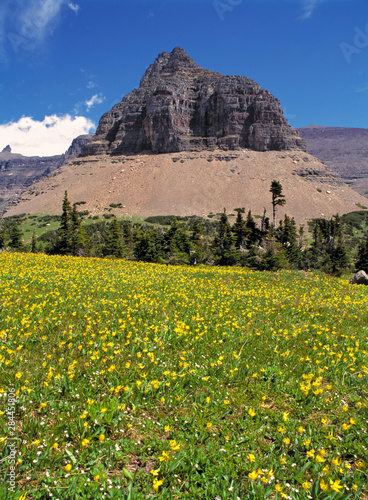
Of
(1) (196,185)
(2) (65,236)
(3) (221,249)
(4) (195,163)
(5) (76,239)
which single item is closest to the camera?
(3) (221,249)

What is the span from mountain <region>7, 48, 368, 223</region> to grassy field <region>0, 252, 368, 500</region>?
103m

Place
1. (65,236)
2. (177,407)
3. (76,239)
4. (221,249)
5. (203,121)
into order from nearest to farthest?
(177,407) < (221,249) < (76,239) < (65,236) < (203,121)

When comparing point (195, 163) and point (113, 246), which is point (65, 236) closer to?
point (113, 246)

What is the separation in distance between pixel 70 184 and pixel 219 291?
14388cm

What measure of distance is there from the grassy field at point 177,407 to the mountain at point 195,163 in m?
103

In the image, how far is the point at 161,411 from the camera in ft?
13.0

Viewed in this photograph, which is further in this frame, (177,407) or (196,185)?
(196,185)

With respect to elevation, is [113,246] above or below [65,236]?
below

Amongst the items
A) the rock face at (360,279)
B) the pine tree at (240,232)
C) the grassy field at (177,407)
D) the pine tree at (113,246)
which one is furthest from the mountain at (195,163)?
the grassy field at (177,407)

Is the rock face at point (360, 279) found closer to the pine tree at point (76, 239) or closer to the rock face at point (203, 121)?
the pine tree at point (76, 239)

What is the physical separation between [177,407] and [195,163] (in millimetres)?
142501

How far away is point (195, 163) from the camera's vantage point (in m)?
139

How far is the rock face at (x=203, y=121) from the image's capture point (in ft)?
484

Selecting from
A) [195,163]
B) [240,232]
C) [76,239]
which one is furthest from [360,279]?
[195,163]
